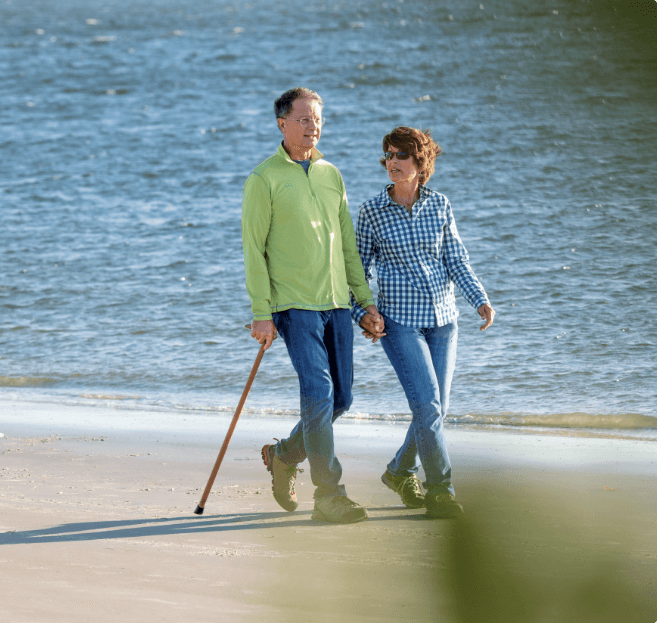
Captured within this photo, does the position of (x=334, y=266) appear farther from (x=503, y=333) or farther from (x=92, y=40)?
(x=92, y=40)

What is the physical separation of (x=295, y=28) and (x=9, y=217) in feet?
50.4

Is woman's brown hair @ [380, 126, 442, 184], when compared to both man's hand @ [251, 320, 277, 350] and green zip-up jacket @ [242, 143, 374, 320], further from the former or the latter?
man's hand @ [251, 320, 277, 350]

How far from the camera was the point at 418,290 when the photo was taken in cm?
352

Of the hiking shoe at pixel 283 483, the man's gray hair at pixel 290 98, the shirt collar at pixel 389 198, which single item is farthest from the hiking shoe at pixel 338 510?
the man's gray hair at pixel 290 98

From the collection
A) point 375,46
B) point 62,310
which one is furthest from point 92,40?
point 62,310

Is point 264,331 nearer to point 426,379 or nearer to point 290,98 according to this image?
point 426,379

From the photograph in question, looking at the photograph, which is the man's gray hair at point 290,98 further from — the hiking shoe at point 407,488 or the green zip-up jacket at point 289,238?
the hiking shoe at point 407,488

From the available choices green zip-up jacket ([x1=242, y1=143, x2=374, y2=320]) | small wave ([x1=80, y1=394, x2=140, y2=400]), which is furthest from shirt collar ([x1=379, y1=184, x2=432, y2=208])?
small wave ([x1=80, y1=394, x2=140, y2=400])

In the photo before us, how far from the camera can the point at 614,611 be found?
74cm

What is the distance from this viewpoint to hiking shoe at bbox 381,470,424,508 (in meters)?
3.64

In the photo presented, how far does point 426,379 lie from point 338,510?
605 millimetres

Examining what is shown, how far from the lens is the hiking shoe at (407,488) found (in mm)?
3643

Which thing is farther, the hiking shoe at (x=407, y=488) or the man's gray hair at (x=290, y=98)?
the hiking shoe at (x=407, y=488)

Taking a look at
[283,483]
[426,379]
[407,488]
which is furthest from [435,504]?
[283,483]
